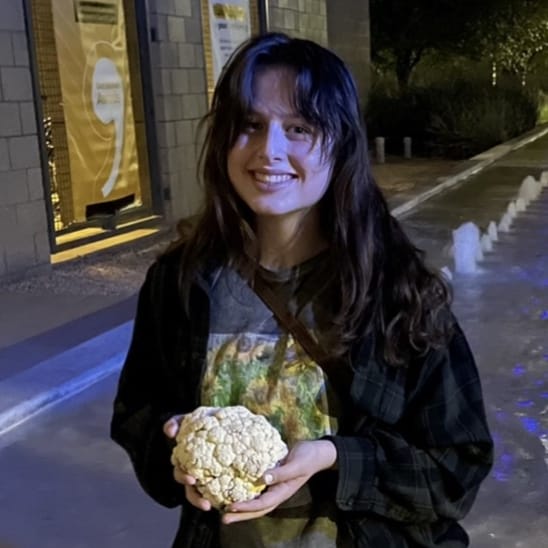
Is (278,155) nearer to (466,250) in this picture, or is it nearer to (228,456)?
(228,456)

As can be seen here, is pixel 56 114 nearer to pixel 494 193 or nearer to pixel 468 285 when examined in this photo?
pixel 468 285

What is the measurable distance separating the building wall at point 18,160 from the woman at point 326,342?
670 cm

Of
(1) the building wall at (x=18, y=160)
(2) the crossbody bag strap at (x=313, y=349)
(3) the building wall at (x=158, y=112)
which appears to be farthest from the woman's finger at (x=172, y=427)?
(1) the building wall at (x=18, y=160)

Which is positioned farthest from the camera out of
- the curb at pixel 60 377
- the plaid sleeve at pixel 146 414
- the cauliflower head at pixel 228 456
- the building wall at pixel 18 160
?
the building wall at pixel 18 160

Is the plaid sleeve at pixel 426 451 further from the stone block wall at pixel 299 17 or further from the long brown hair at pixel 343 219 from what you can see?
the stone block wall at pixel 299 17

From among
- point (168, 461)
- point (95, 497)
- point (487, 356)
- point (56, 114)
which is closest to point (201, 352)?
point (168, 461)

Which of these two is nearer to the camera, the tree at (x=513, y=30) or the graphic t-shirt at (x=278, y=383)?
the graphic t-shirt at (x=278, y=383)

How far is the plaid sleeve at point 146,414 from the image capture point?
5.83ft

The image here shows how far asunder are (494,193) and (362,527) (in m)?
11.6

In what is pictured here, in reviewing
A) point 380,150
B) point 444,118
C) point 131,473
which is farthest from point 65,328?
point 444,118

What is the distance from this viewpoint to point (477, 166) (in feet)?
52.2

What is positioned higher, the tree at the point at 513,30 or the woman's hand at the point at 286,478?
the tree at the point at 513,30

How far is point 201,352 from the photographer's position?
1.71m

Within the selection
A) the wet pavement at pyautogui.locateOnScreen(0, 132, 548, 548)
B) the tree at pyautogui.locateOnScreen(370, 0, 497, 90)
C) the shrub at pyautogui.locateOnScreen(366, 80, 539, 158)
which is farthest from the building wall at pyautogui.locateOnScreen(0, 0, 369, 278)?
the tree at pyautogui.locateOnScreen(370, 0, 497, 90)
